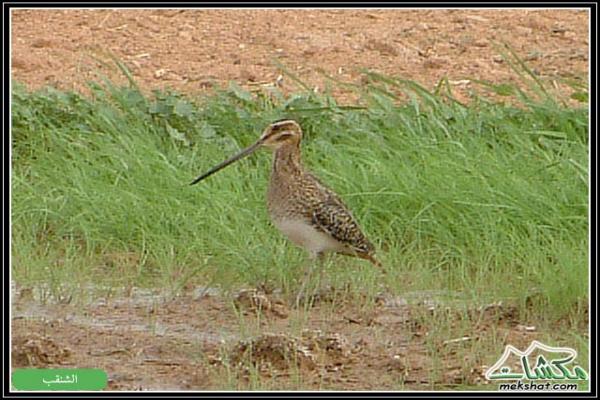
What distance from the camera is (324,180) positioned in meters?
8.45

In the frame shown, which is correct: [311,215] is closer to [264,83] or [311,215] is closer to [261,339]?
[261,339]

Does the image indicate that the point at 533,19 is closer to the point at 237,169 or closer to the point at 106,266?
the point at 237,169

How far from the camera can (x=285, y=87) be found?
10461 mm

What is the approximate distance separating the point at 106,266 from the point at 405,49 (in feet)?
12.9

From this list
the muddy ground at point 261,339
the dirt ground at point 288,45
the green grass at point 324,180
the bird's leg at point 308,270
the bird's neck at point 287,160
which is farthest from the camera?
the dirt ground at point 288,45

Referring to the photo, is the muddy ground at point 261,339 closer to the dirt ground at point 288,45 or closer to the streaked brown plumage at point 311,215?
the streaked brown plumage at point 311,215

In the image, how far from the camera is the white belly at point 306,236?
7.39m

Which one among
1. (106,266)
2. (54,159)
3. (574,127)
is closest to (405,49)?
(574,127)

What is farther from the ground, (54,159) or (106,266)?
(54,159)

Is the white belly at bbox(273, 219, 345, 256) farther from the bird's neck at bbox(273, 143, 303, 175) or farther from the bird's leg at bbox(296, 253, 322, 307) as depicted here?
the bird's neck at bbox(273, 143, 303, 175)

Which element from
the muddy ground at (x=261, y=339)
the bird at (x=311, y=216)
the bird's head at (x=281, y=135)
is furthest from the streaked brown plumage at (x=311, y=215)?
the muddy ground at (x=261, y=339)

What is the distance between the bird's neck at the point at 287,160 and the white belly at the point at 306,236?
31cm

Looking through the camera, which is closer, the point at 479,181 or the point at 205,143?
the point at 479,181

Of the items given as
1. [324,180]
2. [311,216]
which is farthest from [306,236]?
[324,180]
